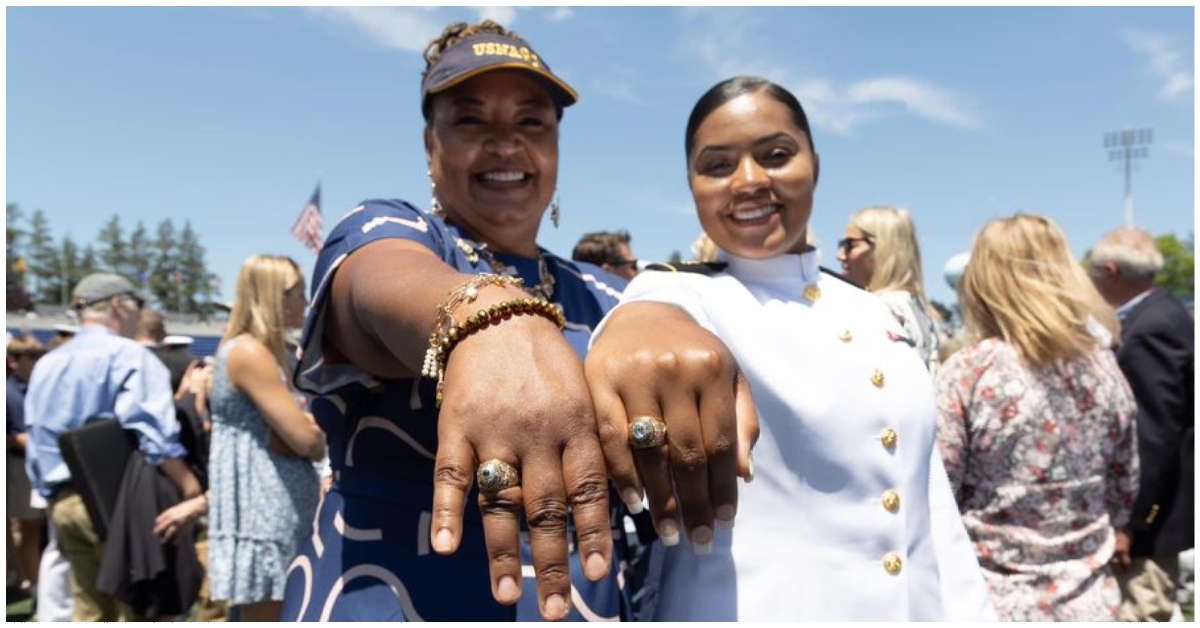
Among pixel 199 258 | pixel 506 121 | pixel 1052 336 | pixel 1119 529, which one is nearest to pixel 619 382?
pixel 506 121

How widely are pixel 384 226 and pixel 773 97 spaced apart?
79cm

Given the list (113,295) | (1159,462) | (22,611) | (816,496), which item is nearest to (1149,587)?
(1159,462)

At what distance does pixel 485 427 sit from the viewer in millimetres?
726

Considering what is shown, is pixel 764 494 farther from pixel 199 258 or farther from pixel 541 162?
pixel 199 258

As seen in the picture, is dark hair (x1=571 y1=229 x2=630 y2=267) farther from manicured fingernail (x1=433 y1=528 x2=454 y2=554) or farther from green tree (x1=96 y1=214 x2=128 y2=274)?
green tree (x1=96 y1=214 x2=128 y2=274)

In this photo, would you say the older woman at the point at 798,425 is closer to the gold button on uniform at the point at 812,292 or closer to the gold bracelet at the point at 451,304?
the gold button on uniform at the point at 812,292

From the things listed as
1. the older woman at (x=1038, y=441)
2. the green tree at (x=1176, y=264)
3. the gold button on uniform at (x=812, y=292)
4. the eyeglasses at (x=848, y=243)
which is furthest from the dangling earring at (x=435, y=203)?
the green tree at (x=1176, y=264)

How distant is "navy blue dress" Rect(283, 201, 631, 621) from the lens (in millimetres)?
1445

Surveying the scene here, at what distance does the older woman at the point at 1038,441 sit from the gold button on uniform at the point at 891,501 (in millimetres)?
1348

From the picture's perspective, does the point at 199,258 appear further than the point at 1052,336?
Yes

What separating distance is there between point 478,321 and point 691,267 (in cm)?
86

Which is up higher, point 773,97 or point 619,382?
point 773,97

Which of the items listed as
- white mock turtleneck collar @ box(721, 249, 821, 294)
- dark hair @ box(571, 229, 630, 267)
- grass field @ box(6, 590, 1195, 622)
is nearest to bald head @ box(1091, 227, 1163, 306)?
grass field @ box(6, 590, 1195, 622)

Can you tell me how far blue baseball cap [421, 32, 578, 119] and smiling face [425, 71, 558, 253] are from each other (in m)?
0.03
